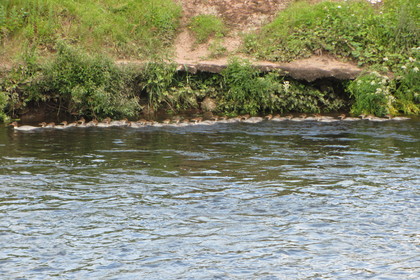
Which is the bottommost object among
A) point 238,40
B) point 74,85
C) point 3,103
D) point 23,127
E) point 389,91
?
point 23,127

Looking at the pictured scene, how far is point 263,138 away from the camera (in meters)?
15.8

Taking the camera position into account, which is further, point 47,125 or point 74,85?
point 74,85

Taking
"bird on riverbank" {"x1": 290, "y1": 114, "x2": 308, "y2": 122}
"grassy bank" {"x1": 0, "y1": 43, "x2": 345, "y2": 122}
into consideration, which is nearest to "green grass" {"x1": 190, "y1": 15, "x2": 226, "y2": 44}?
"grassy bank" {"x1": 0, "y1": 43, "x2": 345, "y2": 122}

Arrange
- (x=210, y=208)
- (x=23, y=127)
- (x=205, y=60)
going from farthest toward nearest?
(x=205, y=60), (x=23, y=127), (x=210, y=208)

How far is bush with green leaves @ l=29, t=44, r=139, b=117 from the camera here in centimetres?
1830

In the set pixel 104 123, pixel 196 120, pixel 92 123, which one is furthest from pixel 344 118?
pixel 92 123

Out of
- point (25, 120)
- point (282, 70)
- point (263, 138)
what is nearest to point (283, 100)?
point (282, 70)

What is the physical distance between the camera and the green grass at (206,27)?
74.8ft

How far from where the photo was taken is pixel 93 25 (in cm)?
2208

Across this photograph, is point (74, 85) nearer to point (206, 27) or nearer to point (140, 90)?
point (140, 90)

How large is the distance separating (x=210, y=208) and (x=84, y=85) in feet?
32.5

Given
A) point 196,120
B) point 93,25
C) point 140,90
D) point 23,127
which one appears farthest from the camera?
point 93,25

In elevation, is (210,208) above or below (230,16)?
below

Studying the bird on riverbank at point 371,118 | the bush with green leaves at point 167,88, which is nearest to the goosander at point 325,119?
the bird on riverbank at point 371,118
